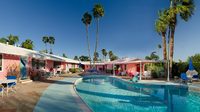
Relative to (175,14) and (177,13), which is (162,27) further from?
(177,13)

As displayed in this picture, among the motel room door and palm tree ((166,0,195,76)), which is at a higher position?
palm tree ((166,0,195,76))

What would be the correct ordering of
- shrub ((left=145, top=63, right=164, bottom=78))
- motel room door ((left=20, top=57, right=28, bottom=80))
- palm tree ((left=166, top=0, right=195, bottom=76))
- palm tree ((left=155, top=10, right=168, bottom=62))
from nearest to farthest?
motel room door ((left=20, top=57, right=28, bottom=80)), palm tree ((left=166, top=0, right=195, bottom=76)), shrub ((left=145, top=63, right=164, bottom=78)), palm tree ((left=155, top=10, right=168, bottom=62))

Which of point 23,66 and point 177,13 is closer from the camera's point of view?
point 23,66

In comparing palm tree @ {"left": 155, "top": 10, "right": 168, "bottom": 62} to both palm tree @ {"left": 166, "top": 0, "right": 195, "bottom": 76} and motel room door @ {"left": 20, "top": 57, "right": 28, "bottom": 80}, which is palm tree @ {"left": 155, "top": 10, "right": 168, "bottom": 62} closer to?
palm tree @ {"left": 166, "top": 0, "right": 195, "bottom": 76}

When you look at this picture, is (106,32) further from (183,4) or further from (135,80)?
(135,80)

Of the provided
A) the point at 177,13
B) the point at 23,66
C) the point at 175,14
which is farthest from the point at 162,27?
the point at 23,66

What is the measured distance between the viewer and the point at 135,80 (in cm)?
2148

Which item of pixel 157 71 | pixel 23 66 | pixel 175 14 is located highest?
pixel 175 14

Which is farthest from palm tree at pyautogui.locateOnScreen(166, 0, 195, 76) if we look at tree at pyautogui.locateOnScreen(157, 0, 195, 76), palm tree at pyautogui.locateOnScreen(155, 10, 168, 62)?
palm tree at pyautogui.locateOnScreen(155, 10, 168, 62)

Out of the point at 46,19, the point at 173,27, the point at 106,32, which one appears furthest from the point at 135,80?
the point at 106,32

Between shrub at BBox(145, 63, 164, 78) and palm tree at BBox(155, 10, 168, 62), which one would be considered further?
palm tree at BBox(155, 10, 168, 62)

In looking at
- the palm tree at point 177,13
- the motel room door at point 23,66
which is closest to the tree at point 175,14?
the palm tree at point 177,13

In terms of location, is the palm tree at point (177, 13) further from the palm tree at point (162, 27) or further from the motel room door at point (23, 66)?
the motel room door at point (23, 66)

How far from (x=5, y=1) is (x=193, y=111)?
1059 inches
